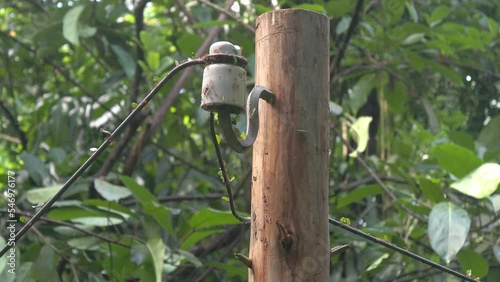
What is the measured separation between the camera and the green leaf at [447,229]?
190cm

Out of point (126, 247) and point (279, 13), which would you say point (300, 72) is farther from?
point (126, 247)

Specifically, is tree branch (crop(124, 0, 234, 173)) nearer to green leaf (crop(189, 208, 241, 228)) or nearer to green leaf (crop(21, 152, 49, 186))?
green leaf (crop(21, 152, 49, 186))

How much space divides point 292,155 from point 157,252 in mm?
977

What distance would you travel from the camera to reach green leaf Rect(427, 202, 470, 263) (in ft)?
6.24

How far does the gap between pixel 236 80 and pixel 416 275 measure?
151cm

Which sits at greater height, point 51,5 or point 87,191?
point 51,5

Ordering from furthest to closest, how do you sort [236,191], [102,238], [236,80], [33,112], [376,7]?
1. [33,112]
2. [376,7]
3. [236,191]
4. [102,238]
5. [236,80]

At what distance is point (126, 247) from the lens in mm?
2129

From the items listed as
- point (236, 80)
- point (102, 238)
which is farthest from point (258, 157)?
point (102, 238)

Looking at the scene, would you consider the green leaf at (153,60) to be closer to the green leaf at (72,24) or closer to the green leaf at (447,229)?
the green leaf at (72,24)

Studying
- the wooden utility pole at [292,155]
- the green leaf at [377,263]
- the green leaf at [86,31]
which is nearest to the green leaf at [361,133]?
the green leaf at [377,263]

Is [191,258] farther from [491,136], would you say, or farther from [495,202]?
[491,136]

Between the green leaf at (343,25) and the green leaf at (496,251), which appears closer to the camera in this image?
the green leaf at (496,251)

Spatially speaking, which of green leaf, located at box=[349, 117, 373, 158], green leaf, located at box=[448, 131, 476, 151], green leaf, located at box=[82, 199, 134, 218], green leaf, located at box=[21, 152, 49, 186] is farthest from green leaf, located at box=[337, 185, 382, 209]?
green leaf, located at box=[21, 152, 49, 186]
